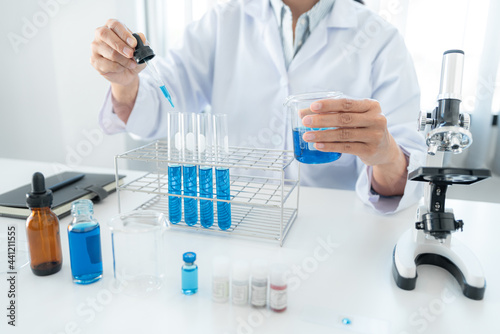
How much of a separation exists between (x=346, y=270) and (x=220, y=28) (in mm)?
1185

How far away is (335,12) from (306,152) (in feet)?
3.06

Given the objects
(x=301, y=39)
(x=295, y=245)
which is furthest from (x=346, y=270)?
(x=301, y=39)

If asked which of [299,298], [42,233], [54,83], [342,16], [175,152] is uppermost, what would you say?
[342,16]

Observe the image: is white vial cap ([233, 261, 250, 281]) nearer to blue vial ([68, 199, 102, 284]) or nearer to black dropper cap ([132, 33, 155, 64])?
blue vial ([68, 199, 102, 284])

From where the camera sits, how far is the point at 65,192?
1.21m

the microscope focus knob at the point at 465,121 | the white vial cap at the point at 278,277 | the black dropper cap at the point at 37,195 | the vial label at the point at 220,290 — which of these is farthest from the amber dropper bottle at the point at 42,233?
the microscope focus knob at the point at 465,121

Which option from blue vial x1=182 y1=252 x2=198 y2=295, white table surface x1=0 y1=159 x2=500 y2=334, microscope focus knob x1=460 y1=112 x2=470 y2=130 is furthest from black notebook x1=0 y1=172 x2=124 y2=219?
microscope focus knob x1=460 y1=112 x2=470 y2=130

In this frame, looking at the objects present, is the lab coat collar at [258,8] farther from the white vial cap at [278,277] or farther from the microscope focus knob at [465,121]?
the white vial cap at [278,277]

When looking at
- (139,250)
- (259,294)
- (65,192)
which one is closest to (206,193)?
(139,250)

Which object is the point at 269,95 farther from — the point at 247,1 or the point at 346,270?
the point at 346,270

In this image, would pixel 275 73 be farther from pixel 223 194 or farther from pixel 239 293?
pixel 239 293

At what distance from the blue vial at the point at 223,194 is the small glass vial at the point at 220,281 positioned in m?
0.27

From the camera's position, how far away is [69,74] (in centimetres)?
279

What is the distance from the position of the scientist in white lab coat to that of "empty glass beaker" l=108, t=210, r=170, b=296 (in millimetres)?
699
